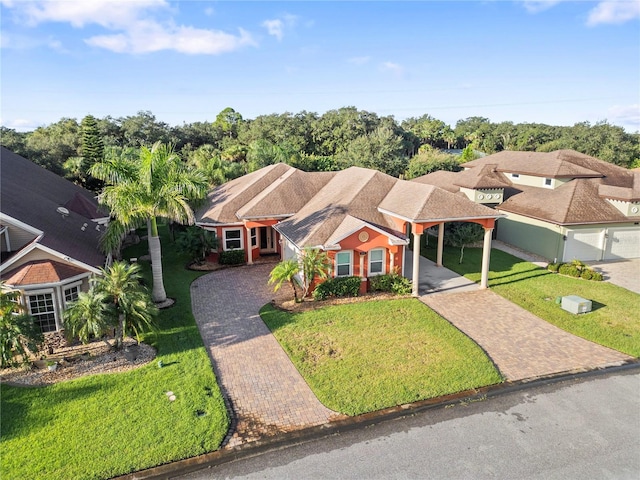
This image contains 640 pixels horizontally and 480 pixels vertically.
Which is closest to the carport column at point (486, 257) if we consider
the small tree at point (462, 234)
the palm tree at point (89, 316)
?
the small tree at point (462, 234)

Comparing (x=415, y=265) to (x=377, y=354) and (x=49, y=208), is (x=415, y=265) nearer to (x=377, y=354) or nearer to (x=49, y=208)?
(x=377, y=354)

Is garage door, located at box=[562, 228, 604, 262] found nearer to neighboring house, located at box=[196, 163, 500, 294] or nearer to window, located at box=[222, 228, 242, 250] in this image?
neighboring house, located at box=[196, 163, 500, 294]

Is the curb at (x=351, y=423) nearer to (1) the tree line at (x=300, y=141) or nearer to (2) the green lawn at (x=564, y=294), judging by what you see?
(2) the green lawn at (x=564, y=294)

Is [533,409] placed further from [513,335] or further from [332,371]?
[332,371]

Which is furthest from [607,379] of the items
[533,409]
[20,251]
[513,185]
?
[513,185]

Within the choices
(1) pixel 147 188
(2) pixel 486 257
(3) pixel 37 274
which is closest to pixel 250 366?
(3) pixel 37 274

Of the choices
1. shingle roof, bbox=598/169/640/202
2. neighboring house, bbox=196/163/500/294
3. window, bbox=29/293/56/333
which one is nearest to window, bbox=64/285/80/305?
window, bbox=29/293/56/333
